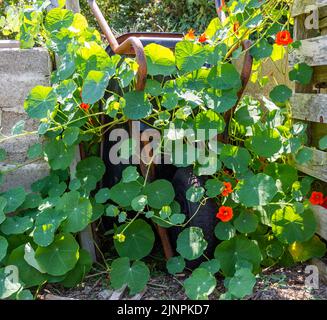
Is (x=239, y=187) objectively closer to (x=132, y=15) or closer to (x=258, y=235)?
(x=258, y=235)

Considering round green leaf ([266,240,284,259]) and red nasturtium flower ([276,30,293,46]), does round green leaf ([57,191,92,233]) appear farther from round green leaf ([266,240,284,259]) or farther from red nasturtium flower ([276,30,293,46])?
red nasturtium flower ([276,30,293,46])

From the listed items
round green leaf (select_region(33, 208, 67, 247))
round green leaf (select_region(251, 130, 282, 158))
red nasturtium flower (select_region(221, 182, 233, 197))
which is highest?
round green leaf (select_region(251, 130, 282, 158))

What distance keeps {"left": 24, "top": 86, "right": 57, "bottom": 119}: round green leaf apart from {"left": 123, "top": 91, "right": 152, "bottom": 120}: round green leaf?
10.6 inches

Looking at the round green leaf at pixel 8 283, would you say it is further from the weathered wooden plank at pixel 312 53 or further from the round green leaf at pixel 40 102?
the weathered wooden plank at pixel 312 53

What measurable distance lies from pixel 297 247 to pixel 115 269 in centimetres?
72

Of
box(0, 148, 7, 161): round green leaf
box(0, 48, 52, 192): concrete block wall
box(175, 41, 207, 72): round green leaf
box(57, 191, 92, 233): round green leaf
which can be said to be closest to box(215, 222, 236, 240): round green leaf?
box(57, 191, 92, 233): round green leaf

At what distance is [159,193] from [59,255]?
1.36ft

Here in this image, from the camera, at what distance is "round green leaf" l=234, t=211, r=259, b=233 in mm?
1719

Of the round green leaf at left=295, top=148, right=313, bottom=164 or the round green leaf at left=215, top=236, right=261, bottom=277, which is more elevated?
the round green leaf at left=295, top=148, right=313, bottom=164

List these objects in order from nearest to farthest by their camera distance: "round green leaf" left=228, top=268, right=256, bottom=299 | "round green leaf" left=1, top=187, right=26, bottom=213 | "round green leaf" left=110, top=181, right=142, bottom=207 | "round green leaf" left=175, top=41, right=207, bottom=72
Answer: "round green leaf" left=228, top=268, right=256, bottom=299, "round green leaf" left=175, top=41, right=207, bottom=72, "round green leaf" left=110, top=181, right=142, bottom=207, "round green leaf" left=1, top=187, right=26, bottom=213

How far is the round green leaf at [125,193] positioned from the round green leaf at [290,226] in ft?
1.69

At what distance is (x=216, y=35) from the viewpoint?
1.74 m

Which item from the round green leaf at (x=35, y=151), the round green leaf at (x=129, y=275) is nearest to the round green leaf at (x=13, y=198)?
the round green leaf at (x=35, y=151)
